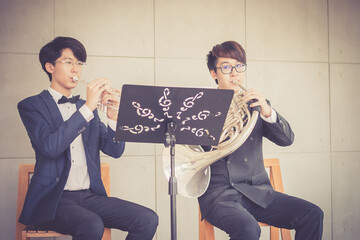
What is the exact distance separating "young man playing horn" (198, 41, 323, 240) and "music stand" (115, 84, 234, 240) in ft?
1.24

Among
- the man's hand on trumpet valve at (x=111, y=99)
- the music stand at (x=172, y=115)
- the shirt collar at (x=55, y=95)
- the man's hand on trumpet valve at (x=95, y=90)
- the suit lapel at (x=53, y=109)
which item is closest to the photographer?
the music stand at (x=172, y=115)

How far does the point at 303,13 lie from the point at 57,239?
296cm

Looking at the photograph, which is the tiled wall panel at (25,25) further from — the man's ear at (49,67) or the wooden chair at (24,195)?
the wooden chair at (24,195)

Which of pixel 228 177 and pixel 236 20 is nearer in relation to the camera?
pixel 228 177

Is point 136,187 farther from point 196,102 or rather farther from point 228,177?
point 196,102

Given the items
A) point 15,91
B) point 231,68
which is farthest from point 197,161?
point 15,91

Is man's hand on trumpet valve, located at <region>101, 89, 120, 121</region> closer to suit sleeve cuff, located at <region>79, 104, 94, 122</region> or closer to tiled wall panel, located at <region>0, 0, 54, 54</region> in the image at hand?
suit sleeve cuff, located at <region>79, 104, 94, 122</region>

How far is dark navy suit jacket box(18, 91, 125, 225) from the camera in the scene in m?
2.06

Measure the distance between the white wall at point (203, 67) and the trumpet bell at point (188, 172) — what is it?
3.53ft

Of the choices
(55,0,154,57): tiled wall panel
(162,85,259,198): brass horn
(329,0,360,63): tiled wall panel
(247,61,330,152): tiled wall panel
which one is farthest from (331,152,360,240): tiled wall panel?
(55,0,154,57): tiled wall panel

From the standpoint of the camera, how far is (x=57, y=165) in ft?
7.28

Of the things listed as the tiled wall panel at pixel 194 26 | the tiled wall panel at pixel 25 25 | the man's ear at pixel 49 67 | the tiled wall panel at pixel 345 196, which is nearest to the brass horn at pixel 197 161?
the man's ear at pixel 49 67

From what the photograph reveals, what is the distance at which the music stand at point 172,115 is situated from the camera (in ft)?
5.64

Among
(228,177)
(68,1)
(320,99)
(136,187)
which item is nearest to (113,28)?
(68,1)
